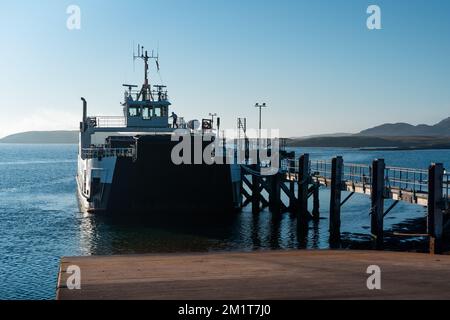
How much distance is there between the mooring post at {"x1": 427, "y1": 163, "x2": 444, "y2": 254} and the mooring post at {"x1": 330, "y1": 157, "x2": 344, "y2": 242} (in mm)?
7360

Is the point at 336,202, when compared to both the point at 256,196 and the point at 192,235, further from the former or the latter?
the point at 256,196

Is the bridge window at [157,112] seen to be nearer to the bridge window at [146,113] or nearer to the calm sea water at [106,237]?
the bridge window at [146,113]

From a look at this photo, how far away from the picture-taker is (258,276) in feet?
39.8

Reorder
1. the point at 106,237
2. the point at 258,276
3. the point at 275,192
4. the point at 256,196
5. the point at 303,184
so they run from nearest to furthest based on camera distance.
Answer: the point at 258,276, the point at 106,237, the point at 303,184, the point at 275,192, the point at 256,196

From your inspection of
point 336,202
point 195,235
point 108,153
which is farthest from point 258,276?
point 108,153

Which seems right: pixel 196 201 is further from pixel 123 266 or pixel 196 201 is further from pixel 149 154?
pixel 123 266

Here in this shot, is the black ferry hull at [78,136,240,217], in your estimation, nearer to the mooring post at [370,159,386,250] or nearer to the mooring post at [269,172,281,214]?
the mooring post at [269,172,281,214]

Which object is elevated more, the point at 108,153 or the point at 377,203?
the point at 108,153

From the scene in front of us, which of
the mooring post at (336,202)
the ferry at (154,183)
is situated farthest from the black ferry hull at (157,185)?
the mooring post at (336,202)

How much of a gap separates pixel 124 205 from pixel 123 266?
21320 millimetres

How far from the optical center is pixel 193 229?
99.3 ft

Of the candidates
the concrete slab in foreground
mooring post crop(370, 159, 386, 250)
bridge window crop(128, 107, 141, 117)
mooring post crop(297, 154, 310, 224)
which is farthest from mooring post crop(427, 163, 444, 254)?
bridge window crop(128, 107, 141, 117)

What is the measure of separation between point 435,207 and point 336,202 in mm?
7814
